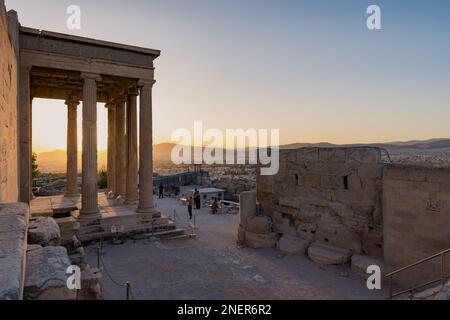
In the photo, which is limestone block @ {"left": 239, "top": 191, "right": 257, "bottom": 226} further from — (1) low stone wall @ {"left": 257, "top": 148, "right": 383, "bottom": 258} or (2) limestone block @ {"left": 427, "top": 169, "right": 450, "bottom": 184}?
(2) limestone block @ {"left": 427, "top": 169, "right": 450, "bottom": 184}

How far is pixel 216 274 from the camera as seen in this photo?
869 cm

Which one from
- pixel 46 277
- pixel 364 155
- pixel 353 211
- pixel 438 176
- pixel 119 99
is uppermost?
pixel 119 99

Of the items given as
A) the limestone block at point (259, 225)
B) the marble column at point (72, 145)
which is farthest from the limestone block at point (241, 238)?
the marble column at point (72, 145)

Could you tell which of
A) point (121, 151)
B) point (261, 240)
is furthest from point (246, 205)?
point (121, 151)

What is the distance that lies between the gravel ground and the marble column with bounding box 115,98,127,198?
5.15 metres

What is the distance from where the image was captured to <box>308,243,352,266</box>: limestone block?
30.6 feet

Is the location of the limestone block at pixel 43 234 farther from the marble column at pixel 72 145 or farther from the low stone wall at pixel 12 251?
the marble column at pixel 72 145

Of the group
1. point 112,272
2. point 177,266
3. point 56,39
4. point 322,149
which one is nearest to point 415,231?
point 322,149

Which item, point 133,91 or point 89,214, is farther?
point 133,91

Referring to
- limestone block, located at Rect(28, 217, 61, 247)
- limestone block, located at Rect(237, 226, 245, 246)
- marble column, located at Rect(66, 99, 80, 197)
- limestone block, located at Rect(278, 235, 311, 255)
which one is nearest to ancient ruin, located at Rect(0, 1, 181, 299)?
marble column, located at Rect(66, 99, 80, 197)

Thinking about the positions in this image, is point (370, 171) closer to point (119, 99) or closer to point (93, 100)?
point (93, 100)

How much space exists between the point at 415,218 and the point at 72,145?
1599 cm
